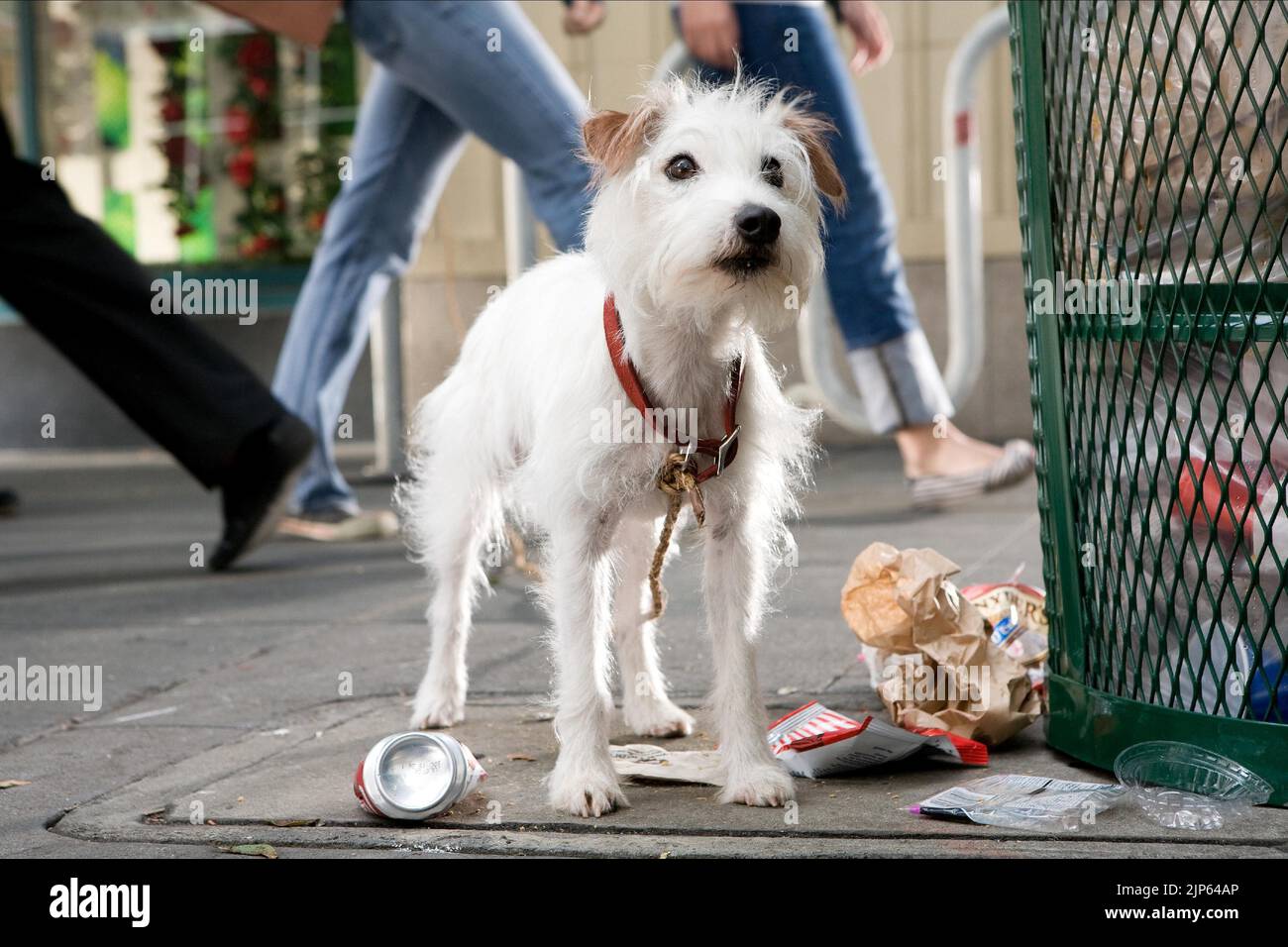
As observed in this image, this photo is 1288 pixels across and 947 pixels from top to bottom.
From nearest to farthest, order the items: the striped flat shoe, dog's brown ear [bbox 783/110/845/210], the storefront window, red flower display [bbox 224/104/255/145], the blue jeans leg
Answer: dog's brown ear [bbox 783/110/845/210]
the blue jeans leg
the striped flat shoe
the storefront window
red flower display [bbox 224/104/255/145]

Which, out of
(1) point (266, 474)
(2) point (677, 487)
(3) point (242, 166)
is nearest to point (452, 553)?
(2) point (677, 487)

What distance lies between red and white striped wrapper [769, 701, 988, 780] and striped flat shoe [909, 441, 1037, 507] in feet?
9.56

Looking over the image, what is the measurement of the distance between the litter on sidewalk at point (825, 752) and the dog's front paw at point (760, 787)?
108mm

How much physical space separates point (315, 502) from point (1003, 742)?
3861 mm

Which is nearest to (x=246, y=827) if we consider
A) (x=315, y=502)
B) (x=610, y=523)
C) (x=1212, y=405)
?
(x=610, y=523)

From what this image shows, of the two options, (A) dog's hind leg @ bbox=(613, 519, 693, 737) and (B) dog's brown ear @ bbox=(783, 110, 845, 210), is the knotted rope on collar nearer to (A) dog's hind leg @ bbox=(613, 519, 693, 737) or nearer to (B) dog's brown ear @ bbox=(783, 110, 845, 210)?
(A) dog's hind leg @ bbox=(613, 519, 693, 737)

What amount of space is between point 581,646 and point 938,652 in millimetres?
780

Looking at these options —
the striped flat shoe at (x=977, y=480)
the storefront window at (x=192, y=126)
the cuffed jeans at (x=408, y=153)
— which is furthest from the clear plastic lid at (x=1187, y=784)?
the storefront window at (x=192, y=126)

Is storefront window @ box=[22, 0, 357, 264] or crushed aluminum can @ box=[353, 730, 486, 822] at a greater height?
storefront window @ box=[22, 0, 357, 264]

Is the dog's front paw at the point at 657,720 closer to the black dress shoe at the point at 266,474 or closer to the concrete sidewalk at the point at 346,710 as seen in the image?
the concrete sidewalk at the point at 346,710

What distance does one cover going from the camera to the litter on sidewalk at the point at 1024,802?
262 centimetres

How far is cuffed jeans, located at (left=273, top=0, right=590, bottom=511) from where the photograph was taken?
468cm

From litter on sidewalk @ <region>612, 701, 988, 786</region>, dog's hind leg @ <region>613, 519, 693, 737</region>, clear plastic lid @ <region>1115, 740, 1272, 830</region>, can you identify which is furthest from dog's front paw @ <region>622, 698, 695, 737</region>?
clear plastic lid @ <region>1115, 740, 1272, 830</region>

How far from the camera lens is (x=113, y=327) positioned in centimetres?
516
